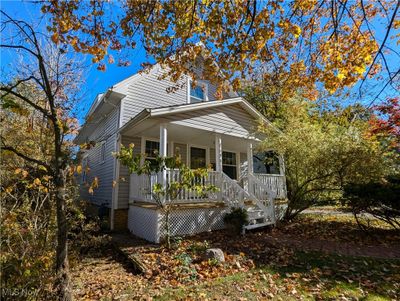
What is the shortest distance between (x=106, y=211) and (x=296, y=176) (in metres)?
7.99

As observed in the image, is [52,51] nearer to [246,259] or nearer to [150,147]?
[150,147]

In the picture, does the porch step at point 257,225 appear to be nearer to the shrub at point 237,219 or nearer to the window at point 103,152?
the shrub at point 237,219

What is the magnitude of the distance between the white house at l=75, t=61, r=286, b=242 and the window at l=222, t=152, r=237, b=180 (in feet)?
0.21

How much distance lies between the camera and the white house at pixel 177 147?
25.4ft

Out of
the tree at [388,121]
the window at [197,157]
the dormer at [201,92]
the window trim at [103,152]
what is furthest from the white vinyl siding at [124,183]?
the tree at [388,121]

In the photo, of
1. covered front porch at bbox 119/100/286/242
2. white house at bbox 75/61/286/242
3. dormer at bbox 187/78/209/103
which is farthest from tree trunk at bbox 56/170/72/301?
dormer at bbox 187/78/209/103

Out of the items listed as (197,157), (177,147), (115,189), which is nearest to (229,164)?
(197,157)

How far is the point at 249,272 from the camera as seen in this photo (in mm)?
4645

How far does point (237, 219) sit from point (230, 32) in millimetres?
5512

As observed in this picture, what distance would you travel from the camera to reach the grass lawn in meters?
3.83

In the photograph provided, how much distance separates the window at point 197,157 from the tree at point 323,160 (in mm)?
3179

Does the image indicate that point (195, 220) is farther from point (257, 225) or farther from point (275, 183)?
point (275, 183)

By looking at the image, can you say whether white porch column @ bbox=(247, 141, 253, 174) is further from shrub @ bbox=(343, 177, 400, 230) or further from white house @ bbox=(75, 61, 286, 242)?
shrub @ bbox=(343, 177, 400, 230)

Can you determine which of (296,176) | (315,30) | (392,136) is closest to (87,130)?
(296,176)
